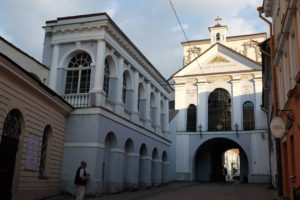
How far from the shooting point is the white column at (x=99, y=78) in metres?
16.5

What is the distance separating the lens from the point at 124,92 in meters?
21.3

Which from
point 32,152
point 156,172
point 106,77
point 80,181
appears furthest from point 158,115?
point 80,181

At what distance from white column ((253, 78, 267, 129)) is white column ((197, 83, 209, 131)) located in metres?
4.46

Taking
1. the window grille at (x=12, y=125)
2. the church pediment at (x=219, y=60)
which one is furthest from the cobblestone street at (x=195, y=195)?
the church pediment at (x=219, y=60)

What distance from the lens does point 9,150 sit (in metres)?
11.4

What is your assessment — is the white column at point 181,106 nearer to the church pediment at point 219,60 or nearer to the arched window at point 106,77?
the church pediment at point 219,60

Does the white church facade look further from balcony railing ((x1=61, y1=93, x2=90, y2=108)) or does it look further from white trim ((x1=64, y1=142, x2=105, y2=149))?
white trim ((x1=64, y1=142, x2=105, y2=149))

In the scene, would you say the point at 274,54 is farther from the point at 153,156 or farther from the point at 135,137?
the point at 153,156

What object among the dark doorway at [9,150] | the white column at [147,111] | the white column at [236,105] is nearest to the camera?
the dark doorway at [9,150]

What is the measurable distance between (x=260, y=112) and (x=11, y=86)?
2432 centimetres

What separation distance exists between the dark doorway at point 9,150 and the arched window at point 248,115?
924 inches

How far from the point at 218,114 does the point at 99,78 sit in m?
18.5

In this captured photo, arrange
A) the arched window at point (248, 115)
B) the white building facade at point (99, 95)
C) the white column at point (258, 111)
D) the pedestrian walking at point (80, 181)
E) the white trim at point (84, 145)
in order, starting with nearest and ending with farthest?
the pedestrian walking at point (80, 181)
the white trim at point (84, 145)
the white building facade at point (99, 95)
the white column at point (258, 111)
the arched window at point (248, 115)

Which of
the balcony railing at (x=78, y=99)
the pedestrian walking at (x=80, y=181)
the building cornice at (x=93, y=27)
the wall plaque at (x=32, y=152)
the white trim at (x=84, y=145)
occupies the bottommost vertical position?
the pedestrian walking at (x=80, y=181)
